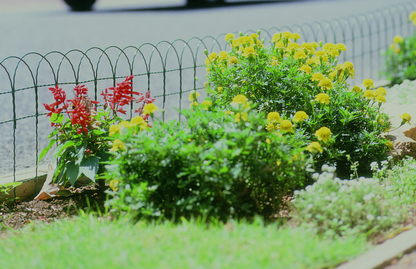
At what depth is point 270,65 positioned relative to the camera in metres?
3.83

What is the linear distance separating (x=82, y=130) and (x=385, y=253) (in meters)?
2.40

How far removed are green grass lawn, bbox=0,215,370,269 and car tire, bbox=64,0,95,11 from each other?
60.0 ft

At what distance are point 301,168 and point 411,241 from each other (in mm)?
796

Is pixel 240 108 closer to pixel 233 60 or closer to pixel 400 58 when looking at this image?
pixel 233 60

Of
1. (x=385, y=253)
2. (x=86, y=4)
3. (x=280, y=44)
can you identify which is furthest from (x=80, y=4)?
(x=385, y=253)

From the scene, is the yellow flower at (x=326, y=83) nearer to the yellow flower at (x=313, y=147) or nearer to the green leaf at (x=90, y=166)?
the yellow flower at (x=313, y=147)

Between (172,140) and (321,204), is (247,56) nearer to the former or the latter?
(172,140)

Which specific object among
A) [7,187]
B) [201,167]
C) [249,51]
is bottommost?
[7,187]

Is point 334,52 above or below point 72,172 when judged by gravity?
above

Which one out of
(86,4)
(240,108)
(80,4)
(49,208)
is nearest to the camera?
(240,108)

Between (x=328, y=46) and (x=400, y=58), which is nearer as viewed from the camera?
(x=328, y=46)

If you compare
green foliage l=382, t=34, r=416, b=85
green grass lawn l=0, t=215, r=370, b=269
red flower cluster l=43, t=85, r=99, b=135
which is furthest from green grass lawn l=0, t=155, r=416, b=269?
green foliage l=382, t=34, r=416, b=85

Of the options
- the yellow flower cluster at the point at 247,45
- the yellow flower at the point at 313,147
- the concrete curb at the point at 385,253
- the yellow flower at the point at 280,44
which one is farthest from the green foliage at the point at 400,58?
the concrete curb at the point at 385,253

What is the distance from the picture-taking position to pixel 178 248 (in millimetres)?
2191
